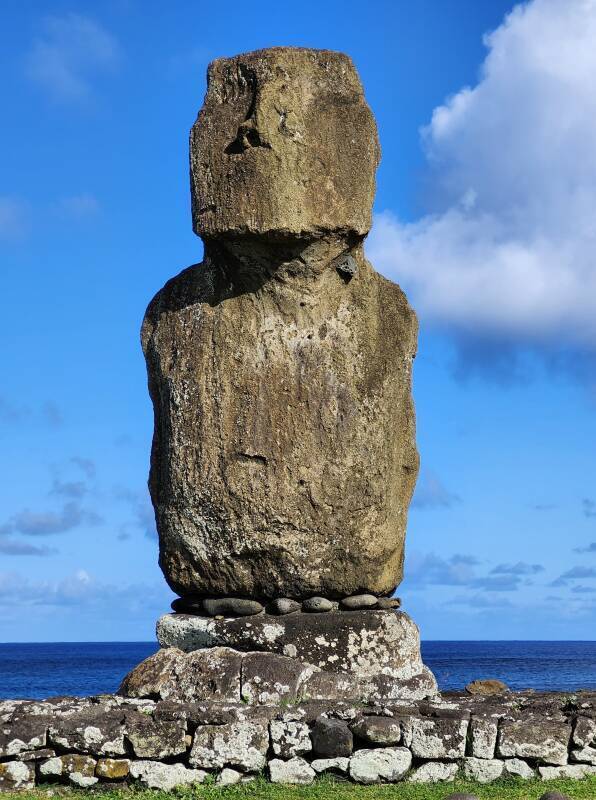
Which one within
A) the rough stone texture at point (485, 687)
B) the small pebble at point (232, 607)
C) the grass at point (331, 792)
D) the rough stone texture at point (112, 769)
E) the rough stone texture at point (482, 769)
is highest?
the small pebble at point (232, 607)

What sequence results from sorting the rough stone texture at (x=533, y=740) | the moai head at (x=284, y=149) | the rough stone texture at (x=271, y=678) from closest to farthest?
the rough stone texture at (x=533, y=740) → the rough stone texture at (x=271, y=678) → the moai head at (x=284, y=149)

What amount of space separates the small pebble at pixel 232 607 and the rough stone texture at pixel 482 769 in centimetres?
224

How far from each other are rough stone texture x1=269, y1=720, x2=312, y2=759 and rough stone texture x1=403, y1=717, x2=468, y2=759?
29.8 inches

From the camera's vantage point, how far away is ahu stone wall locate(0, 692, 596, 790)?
894cm

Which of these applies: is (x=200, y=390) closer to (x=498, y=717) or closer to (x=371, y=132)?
(x=371, y=132)

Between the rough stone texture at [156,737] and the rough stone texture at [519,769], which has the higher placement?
the rough stone texture at [156,737]

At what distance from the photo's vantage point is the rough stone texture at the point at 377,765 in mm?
8945

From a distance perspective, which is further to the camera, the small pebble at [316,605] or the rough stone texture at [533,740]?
the small pebble at [316,605]

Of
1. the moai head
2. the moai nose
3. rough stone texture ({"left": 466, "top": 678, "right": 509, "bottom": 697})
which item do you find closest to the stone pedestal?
rough stone texture ({"left": 466, "top": 678, "right": 509, "bottom": 697})

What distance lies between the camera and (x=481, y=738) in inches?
361

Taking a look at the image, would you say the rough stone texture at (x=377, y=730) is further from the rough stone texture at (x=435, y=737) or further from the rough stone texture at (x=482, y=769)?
the rough stone texture at (x=482, y=769)

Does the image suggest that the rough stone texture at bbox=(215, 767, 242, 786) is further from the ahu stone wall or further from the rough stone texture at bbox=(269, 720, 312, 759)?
the rough stone texture at bbox=(269, 720, 312, 759)

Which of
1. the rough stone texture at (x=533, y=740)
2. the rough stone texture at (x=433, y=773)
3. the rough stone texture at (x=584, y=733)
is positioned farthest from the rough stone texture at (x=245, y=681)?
the rough stone texture at (x=584, y=733)

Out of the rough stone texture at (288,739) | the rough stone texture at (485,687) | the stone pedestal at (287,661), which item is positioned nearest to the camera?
the rough stone texture at (288,739)
